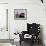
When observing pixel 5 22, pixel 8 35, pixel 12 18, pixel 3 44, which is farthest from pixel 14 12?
pixel 3 44

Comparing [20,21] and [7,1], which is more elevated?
[7,1]

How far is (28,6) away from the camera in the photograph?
5.70m

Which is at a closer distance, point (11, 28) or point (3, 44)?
point (3, 44)

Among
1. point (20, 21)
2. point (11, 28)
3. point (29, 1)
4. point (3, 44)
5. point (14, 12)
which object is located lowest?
point (3, 44)

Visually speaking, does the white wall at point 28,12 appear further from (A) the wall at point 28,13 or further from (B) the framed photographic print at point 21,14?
(B) the framed photographic print at point 21,14

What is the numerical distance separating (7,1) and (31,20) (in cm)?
151

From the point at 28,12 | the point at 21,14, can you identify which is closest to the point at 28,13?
the point at 28,12

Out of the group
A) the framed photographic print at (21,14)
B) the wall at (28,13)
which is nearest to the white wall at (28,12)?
the wall at (28,13)

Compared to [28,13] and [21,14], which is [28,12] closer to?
[28,13]

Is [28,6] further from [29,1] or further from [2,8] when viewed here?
[2,8]

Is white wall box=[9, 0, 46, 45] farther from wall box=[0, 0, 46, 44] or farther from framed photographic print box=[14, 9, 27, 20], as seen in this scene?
framed photographic print box=[14, 9, 27, 20]

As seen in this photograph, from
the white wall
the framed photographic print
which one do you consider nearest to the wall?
the white wall

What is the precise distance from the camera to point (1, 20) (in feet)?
19.2

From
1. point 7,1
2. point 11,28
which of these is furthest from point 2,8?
point 11,28
